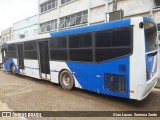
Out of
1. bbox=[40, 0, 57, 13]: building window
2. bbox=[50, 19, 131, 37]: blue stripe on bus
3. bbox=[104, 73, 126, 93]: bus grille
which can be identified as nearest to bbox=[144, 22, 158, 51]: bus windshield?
bbox=[50, 19, 131, 37]: blue stripe on bus

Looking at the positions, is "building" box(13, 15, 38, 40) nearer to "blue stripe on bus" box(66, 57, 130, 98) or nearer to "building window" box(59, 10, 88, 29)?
"building window" box(59, 10, 88, 29)

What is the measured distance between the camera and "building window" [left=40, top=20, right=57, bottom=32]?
2800 centimetres

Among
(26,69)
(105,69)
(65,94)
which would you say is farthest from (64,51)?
→ (26,69)

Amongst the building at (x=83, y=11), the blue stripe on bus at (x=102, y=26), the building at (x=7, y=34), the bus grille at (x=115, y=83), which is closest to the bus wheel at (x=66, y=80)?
the blue stripe on bus at (x=102, y=26)

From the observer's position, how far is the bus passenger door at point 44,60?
9.84m

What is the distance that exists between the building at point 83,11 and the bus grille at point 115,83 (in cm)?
801

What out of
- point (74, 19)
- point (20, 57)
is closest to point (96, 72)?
point (20, 57)

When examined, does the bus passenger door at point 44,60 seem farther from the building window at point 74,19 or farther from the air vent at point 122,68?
the building window at point 74,19

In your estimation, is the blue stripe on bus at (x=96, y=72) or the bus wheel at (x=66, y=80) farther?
the bus wheel at (x=66, y=80)

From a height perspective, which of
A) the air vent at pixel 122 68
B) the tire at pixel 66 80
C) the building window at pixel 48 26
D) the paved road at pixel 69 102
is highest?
the building window at pixel 48 26

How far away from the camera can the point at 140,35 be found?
5.68 metres

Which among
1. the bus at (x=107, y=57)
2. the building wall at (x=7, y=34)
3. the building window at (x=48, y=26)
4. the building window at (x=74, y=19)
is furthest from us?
the building wall at (x=7, y=34)

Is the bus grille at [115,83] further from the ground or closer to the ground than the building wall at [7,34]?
closer to the ground

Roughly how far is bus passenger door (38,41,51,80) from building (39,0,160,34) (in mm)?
6307
